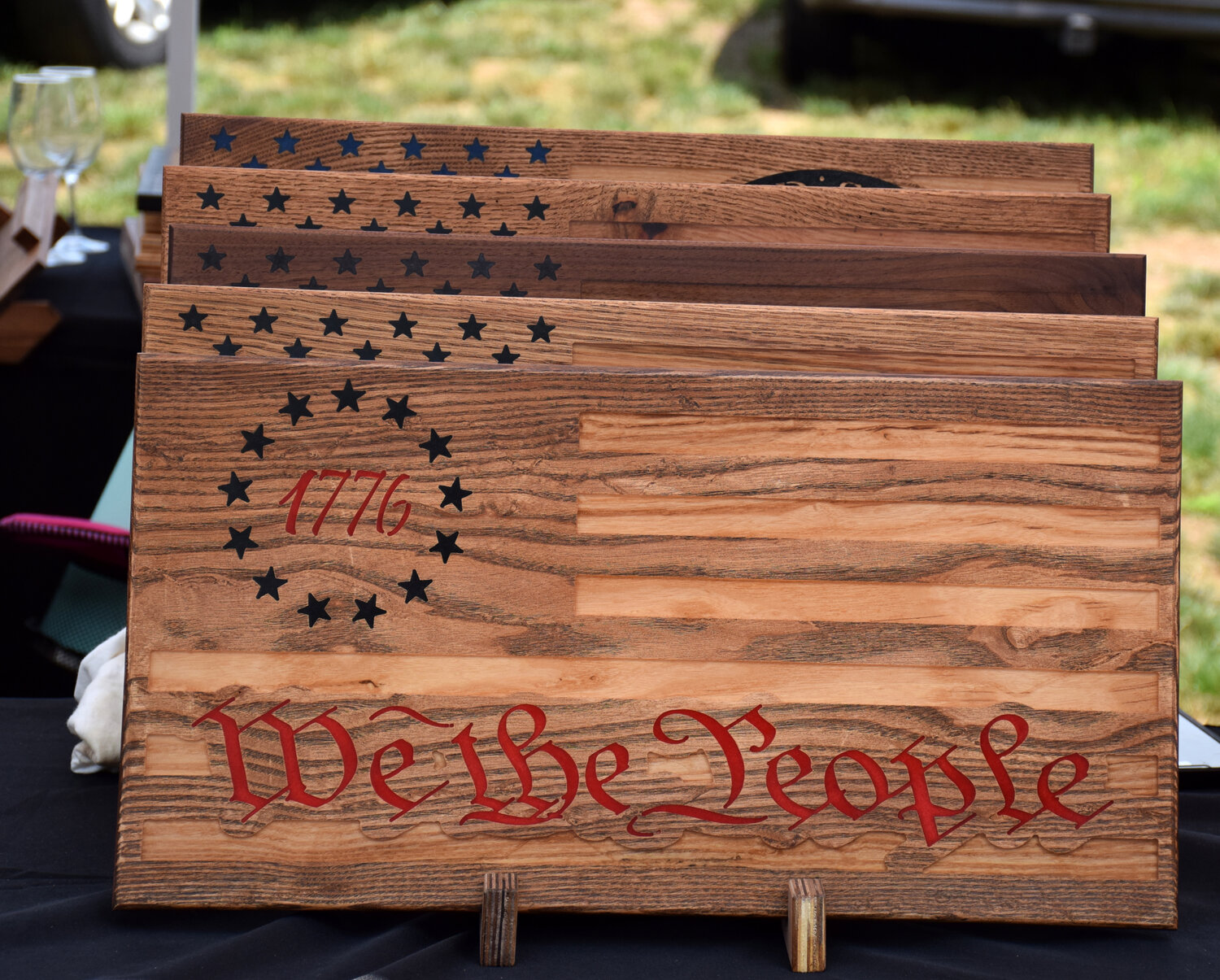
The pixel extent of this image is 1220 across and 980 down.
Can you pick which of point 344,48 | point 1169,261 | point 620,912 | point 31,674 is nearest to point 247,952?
point 620,912

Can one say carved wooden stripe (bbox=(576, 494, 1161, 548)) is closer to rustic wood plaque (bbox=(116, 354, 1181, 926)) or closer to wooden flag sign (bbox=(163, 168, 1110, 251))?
rustic wood plaque (bbox=(116, 354, 1181, 926))

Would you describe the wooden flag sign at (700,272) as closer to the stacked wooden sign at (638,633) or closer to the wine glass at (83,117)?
the stacked wooden sign at (638,633)

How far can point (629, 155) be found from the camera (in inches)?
41.1

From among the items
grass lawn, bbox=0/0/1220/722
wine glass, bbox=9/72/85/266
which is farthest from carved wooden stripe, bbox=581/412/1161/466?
grass lawn, bbox=0/0/1220/722

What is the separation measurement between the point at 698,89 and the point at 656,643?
3354 mm

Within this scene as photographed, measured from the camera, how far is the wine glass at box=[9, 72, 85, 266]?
1502mm

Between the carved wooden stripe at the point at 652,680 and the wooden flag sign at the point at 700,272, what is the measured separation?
0.27m

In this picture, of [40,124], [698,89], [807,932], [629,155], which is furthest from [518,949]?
[698,89]

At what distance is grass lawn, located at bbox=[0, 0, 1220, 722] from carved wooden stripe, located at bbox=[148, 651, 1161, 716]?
2194 millimetres

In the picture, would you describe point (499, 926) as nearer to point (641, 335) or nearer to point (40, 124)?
point (641, 335)

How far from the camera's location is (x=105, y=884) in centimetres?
83

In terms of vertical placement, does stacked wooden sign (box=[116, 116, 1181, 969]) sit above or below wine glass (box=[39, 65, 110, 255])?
below

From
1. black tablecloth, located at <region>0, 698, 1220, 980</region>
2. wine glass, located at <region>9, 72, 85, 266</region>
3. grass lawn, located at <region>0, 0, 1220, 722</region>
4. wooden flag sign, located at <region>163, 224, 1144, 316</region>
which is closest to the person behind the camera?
black tablecloth, located at <region>0, 698, 1220, 980</region>

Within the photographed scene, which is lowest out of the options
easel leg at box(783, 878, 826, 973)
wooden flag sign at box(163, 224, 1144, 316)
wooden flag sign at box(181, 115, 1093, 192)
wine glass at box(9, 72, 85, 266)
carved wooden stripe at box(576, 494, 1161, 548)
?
easel leg at box(783, 878, 826, 973)
